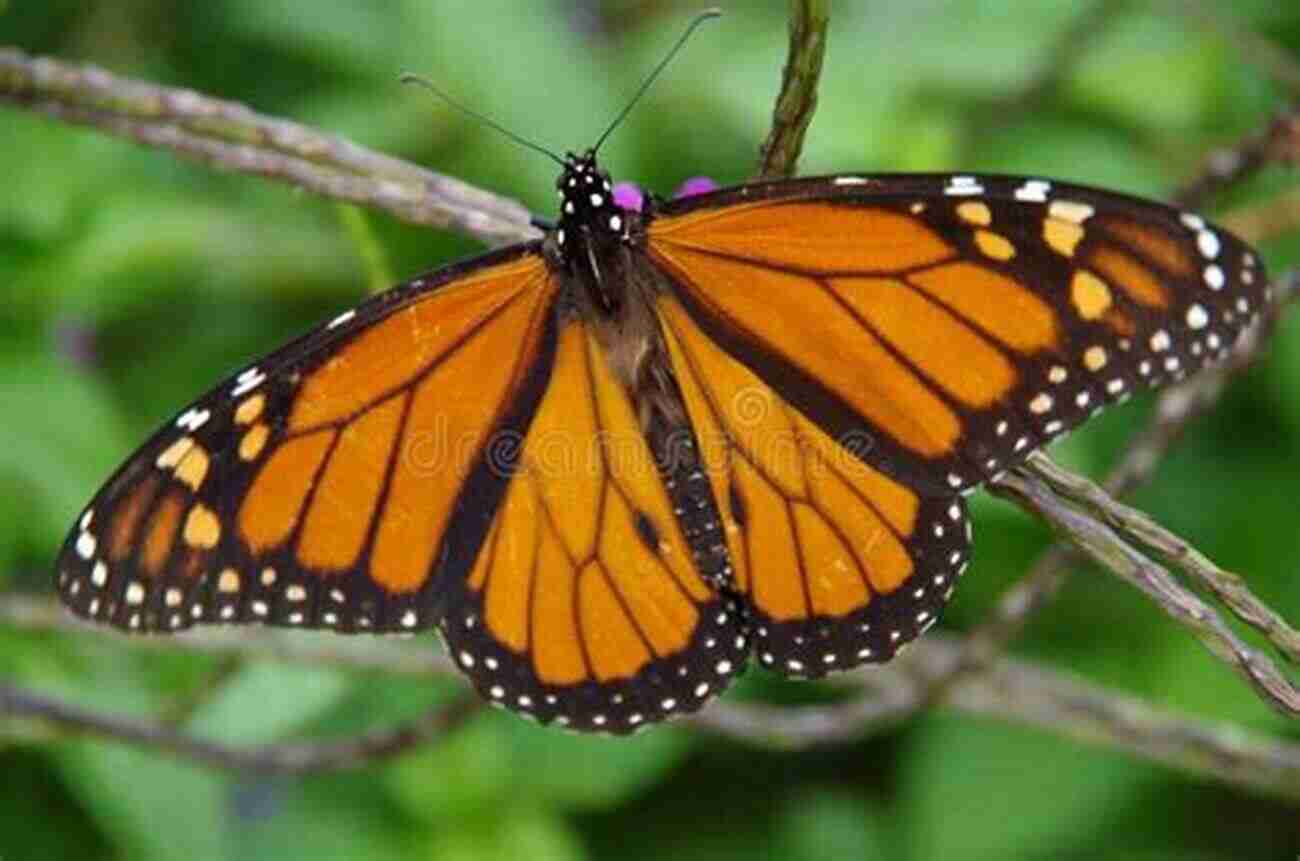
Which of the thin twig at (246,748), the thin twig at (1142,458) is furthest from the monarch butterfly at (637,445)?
the thin twig at (246,748)

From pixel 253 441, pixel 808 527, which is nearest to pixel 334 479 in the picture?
pixel 253 441

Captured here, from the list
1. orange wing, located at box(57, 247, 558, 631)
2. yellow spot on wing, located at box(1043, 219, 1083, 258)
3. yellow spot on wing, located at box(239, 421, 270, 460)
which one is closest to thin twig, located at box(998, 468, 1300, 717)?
yellow spot on wing, located at box(1043, 219, 1083, 258)

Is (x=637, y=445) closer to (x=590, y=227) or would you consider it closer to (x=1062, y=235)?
(x=590, y=227)

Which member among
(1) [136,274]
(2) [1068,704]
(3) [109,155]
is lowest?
(2) [1068,704]

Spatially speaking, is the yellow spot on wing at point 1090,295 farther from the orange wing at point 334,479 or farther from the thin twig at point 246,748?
the thin twig at point 246,748

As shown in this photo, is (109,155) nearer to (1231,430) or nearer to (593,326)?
(593,326)

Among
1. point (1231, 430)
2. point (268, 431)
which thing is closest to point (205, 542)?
point (268, 431)

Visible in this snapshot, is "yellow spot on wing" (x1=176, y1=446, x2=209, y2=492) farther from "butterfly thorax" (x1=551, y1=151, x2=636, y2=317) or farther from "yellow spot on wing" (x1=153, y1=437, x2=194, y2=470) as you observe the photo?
"butterfly thorax" (x1=551, y1=151, x2=636, y2=317)

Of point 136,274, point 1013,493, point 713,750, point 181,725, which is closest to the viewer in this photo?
point 1013,493
